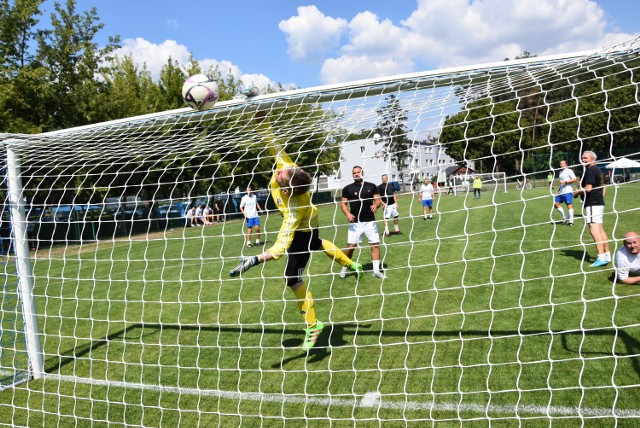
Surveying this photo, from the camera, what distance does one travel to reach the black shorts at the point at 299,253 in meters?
4.82

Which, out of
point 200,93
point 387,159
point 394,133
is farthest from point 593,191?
point 200,93

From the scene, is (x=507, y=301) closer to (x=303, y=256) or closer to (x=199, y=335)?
(x=303, y=256)

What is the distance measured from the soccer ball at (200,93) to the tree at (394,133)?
6.49ft

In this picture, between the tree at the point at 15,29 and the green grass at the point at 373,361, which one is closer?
the green grass at the point at 373,361

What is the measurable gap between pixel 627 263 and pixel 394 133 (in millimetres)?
3664

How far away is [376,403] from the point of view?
377 centimetres

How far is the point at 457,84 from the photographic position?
16.3ft

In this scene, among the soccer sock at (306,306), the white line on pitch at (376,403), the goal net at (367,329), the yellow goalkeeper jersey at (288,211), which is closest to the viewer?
the white line on pitch at (376,403)

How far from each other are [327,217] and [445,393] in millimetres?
14982

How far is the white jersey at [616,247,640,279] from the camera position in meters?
5.75

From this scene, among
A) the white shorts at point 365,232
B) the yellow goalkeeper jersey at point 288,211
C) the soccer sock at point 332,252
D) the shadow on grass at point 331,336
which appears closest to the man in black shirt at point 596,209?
the shadow on grass at point 331,336

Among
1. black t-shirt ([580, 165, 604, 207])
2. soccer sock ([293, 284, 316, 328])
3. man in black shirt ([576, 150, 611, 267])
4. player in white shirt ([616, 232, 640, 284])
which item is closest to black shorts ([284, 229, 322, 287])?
soccer sock ([293, 284, 316, 328])

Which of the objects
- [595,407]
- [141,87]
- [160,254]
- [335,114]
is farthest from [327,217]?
[141,87]

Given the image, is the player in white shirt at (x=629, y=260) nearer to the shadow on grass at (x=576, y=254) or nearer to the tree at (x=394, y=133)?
the shadow on grass at (x=576, y=254)
